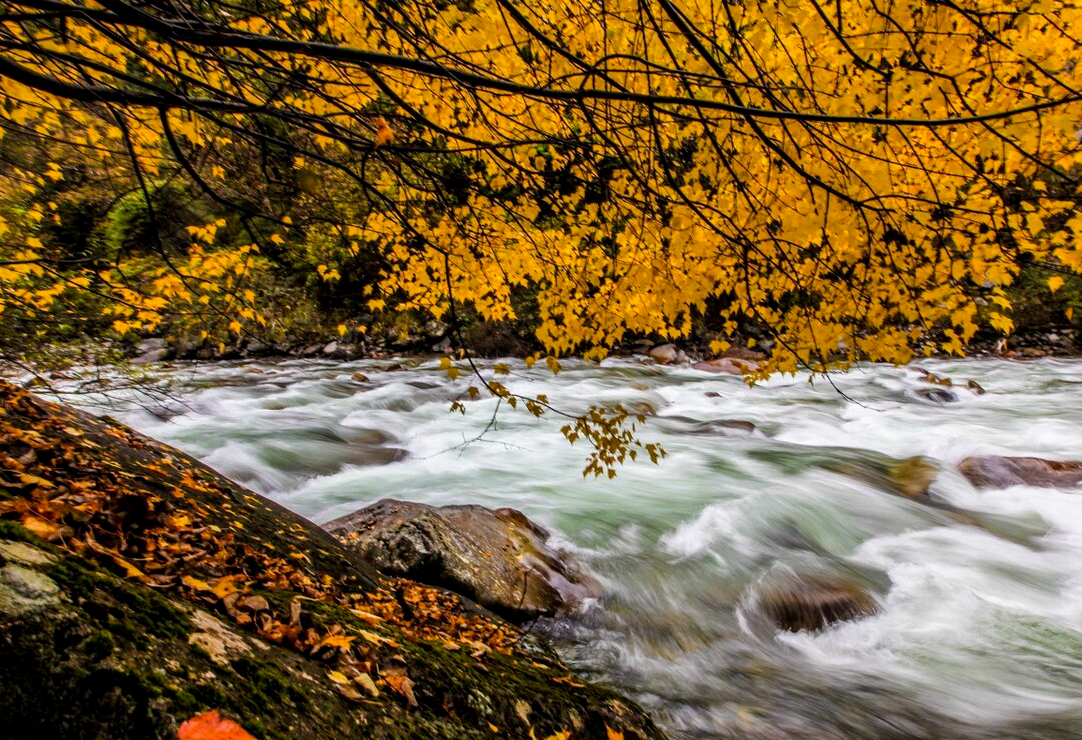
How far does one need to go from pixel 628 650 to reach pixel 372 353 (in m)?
11.6

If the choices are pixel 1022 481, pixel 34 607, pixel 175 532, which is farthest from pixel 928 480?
pixel 34 607

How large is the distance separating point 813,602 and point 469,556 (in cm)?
254

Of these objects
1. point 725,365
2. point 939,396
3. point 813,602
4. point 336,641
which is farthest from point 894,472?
point 336,641

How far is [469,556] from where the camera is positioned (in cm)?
377

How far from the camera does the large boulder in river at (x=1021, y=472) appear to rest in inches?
250

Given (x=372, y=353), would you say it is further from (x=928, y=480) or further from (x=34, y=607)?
(x=34, y=607)

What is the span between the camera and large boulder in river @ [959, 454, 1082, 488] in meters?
6.36

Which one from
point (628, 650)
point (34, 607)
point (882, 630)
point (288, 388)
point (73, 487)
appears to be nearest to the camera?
point (34, 607)

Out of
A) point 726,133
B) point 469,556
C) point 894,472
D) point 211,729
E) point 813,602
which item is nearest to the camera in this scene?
point 211,729

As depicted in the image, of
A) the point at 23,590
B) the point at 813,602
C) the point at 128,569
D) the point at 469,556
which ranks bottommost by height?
the point at 813,602

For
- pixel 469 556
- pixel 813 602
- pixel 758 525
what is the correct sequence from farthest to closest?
pixel 758 525, pixel 813 602, pixel 469 556

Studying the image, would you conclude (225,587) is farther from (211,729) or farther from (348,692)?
(211,729)

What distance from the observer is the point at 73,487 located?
218cm

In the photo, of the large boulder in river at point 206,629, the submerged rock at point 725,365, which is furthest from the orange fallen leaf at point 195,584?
the submerged rock at point 725,365
